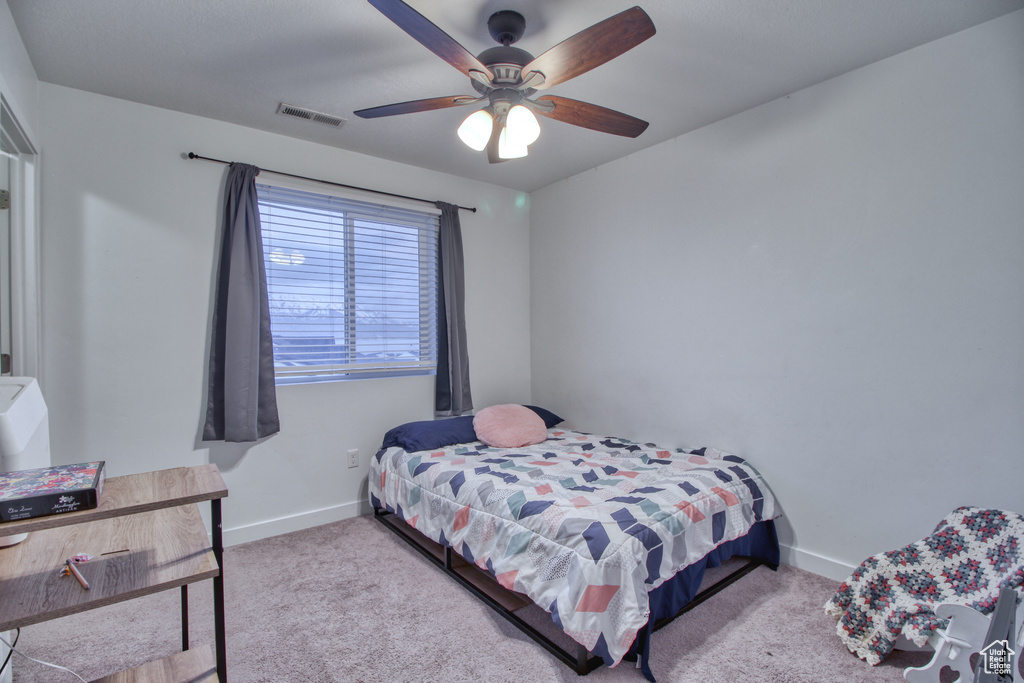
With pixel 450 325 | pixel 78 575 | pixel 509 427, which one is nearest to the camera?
pixel 78 575

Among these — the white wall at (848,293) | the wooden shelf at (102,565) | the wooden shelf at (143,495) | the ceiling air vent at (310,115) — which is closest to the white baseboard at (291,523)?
the wooden shelf at (102,565)

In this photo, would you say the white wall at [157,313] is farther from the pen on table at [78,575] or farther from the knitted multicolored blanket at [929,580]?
the knitted multicolored blanket at [929,580]

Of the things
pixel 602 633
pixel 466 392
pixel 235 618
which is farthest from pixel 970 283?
pixel 235 618

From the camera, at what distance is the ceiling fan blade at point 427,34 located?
54.1 inches

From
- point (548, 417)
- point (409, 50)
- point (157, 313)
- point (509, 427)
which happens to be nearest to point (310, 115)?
point (409, 50)

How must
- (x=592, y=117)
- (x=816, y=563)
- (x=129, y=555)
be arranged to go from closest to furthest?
(x=129, y=555) < (x=592, y=117) < (x=816, y=563)

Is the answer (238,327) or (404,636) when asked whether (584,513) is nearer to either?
(404,636)

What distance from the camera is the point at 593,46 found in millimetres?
1516

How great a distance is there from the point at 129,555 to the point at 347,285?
2.15 meters

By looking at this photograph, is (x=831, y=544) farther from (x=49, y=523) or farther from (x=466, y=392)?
(x=49, y=523)

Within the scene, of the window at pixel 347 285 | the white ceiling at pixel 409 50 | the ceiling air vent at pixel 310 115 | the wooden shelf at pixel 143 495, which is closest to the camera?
the wooden shelf at pixel 143 495

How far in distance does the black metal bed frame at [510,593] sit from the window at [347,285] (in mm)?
1121

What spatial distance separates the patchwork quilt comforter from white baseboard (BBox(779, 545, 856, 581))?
0.27 metres

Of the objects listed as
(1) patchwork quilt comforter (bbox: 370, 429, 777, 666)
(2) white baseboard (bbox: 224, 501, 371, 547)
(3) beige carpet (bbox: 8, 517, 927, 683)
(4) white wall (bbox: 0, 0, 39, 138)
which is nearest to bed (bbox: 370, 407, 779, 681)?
(1) patchwork quilt comforter (bbox: 370, 429, 777, 666)
